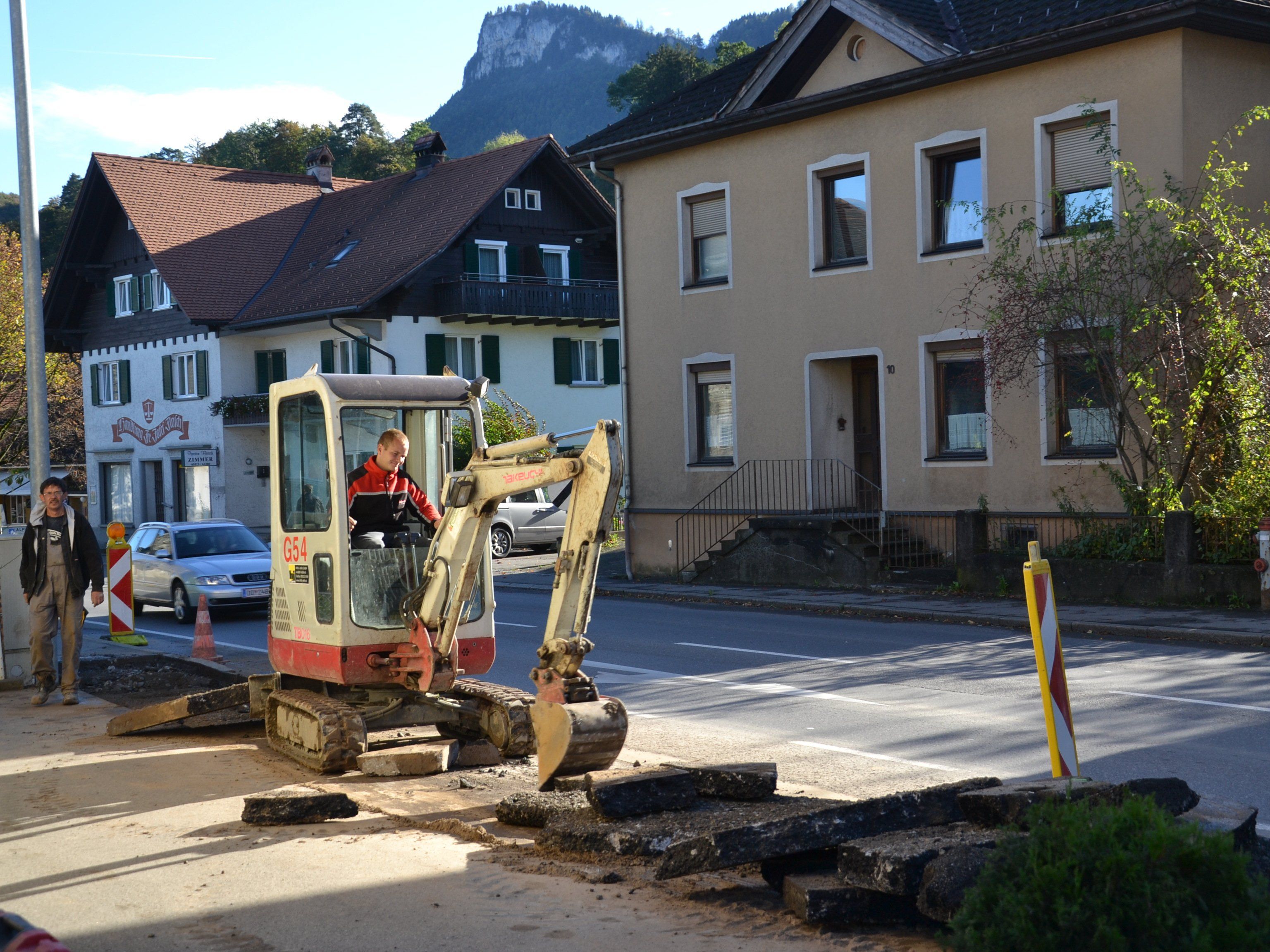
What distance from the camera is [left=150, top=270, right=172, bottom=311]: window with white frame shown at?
1845 inches

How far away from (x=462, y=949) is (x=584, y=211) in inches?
1634

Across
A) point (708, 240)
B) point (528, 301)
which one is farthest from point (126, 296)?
point (708, 240)

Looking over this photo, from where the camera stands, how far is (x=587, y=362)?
45562 millimetres

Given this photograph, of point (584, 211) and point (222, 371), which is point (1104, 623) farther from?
point (222, 371)

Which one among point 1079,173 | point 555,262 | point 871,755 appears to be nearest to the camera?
point 871,755

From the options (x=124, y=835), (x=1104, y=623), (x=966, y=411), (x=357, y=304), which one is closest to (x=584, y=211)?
(x=357, y=304)

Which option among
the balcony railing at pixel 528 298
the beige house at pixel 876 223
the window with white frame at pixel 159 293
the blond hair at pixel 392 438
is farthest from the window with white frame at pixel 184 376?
the blond hair at pixel 392 438

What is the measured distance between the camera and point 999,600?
1892cm

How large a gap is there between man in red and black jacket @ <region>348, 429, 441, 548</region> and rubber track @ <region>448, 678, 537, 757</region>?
1148 millimetres

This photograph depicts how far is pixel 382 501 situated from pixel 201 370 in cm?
3884

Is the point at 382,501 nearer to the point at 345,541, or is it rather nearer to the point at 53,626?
the point at 345,541

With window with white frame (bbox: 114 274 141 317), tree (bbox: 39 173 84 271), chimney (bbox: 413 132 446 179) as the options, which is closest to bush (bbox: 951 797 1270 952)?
chimney (bbox: 413 132 446 179)

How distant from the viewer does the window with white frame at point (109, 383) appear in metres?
50.3

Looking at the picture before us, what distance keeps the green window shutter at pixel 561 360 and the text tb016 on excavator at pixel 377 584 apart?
34148 mm
